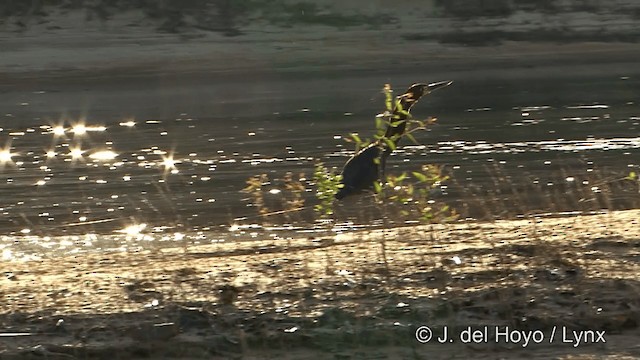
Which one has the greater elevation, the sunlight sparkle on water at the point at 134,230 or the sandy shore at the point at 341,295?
the sandy shore at the point at 341,295

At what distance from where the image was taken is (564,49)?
27953 millimetres

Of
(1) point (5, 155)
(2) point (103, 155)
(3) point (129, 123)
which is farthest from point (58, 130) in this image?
(2) point (103, 155)

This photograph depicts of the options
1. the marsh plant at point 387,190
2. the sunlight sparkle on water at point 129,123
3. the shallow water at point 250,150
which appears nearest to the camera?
the marsh plant at point 387,190

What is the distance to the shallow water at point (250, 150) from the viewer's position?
10203 millimetres

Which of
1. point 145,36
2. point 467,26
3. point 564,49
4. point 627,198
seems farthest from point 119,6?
point 627,198

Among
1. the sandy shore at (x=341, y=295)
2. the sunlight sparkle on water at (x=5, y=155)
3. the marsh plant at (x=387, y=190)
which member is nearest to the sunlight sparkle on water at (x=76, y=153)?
the sunlight sparkle on water at (x=5, y=155)

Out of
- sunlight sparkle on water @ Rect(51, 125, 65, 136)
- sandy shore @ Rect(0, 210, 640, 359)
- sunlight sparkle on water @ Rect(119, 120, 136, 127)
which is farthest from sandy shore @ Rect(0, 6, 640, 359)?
sunlight sparkle on water @ Rect(119, 120, 136, 127)

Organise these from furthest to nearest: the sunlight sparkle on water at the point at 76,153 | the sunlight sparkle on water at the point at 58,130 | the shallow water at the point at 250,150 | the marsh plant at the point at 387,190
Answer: the sunlight sparkle on water at the point at 58,130
the sunlight sparkle on water at the point at 76,153
the shallow water at the point at 250,150
the marsh plant at the point at 387,190

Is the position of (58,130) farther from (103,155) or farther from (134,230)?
(134,230)

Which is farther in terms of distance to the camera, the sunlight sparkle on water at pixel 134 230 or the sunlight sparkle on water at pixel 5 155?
the sunlight sparkle on water at pixel 5 155

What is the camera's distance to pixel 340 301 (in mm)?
5949

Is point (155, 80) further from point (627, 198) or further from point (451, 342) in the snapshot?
point (451, 342)

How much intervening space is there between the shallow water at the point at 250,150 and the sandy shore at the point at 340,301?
212cm

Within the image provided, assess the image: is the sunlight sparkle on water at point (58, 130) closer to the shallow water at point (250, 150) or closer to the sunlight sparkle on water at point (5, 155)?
the shallow water at point (250, 150)
